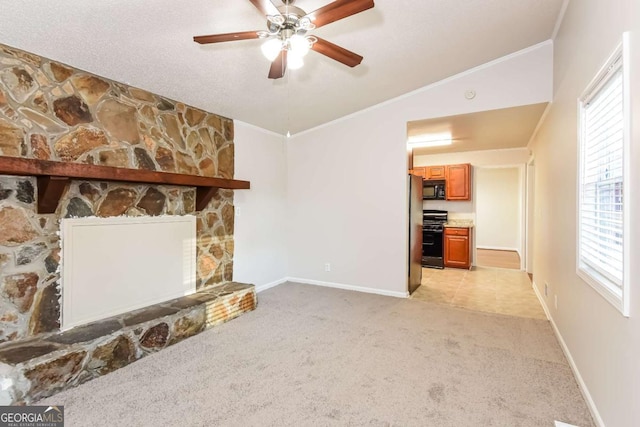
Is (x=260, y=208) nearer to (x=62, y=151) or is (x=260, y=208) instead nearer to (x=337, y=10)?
(x=62, y=151)

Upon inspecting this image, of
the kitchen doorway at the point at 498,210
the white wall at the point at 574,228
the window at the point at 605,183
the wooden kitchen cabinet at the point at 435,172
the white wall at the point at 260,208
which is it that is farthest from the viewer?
the kitchen doorway at the point at 498,210

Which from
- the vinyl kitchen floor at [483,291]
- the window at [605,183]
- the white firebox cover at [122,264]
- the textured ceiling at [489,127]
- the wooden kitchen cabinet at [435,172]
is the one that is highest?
the textured ceiling at [489,127]

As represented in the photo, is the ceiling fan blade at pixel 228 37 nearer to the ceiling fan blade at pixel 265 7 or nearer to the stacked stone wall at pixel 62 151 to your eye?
the ceiling fan blade at pixel 265 7

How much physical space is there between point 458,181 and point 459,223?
868mm

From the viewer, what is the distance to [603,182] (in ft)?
6.10

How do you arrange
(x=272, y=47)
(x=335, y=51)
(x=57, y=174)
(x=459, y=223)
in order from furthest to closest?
(x=459, y=223) → (x=57, y=174) → (x=335, y=51) → (x=272, y=47)

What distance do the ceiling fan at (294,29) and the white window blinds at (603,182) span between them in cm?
143

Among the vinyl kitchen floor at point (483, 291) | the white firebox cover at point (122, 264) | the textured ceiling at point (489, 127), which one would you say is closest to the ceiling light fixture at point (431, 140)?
the textured ceiling at point (489, 127)

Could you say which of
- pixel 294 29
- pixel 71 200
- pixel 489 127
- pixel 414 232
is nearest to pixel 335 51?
pixel 294 29

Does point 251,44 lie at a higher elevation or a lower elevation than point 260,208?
higher

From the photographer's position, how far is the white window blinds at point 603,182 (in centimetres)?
164

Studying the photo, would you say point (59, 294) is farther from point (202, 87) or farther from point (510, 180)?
point (510, 180)

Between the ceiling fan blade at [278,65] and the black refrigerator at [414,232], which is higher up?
the ceiling fan blade at [278,65]

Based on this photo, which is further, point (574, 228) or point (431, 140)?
point (431, 140)
